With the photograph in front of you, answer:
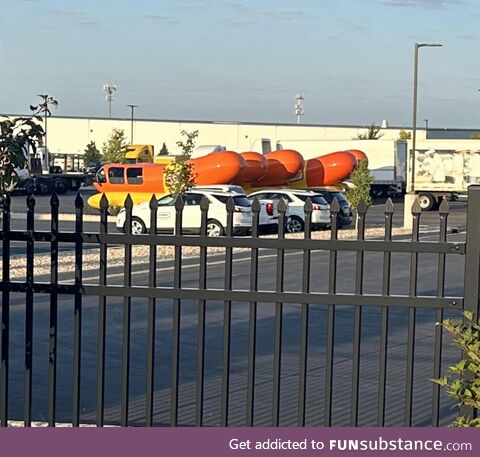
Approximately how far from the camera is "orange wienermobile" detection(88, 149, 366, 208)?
126 ft

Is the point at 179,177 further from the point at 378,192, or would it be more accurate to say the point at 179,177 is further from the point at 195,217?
the point at 378,192

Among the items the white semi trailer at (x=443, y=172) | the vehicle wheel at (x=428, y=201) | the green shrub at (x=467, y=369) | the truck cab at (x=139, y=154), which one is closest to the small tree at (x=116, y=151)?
the truck cab at (x=139, y=154)

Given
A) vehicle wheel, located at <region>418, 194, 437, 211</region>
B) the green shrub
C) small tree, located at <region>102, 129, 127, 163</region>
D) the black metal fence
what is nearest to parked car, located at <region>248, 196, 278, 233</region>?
the black metal fence

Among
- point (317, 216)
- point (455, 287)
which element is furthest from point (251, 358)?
point (317, 216)

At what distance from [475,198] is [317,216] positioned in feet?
82.3

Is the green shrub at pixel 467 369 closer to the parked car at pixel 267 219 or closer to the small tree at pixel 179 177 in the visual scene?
the parked car at pixel 267 219

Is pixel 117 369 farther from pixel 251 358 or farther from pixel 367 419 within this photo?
pixel 251 358

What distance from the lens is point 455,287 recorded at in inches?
665

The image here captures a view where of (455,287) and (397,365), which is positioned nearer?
(397,365)

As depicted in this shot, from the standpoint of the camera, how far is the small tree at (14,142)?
5145 mm

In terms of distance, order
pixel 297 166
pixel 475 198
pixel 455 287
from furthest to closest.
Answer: pixel 297 166 → pixel 455 287 → pixel 475 198

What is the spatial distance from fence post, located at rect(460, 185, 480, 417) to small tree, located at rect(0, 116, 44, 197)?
2.18m

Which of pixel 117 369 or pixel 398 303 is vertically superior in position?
pixel 398 303

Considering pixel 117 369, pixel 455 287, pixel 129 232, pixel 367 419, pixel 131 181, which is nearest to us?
pixel 129 232
